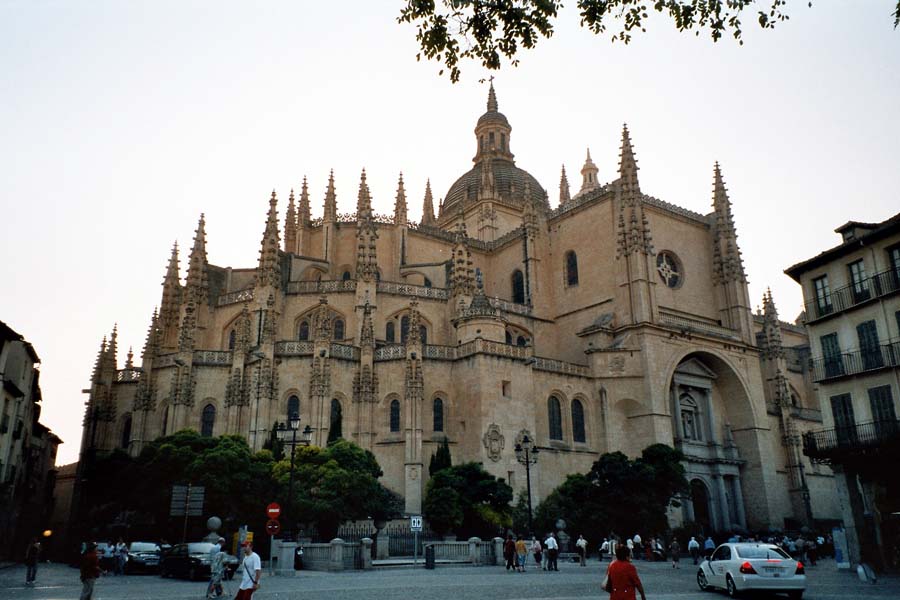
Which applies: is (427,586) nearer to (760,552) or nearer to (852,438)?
(760,552)

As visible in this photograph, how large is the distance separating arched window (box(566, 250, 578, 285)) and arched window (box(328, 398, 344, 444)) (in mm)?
18768

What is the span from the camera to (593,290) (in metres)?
47.8

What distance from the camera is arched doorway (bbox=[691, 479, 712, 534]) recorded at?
45.3 meters

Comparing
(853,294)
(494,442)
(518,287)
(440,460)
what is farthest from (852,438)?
(518,287)

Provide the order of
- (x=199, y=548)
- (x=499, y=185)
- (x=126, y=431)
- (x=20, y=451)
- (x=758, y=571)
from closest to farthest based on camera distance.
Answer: (x=758, y=571), (x=199, y=548), (x=20, y=451), (x=126, y=431), (x=499, y=185)

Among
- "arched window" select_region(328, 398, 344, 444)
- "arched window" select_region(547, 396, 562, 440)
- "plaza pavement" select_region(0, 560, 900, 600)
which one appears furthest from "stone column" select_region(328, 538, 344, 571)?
"arched window" select_region(547, 396, 562, 440)

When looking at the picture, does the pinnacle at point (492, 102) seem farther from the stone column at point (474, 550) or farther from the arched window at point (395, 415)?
the stone column at point (474, 550)

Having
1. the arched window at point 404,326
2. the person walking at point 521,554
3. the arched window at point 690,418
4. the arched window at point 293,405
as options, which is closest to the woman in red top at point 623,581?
the person walking at point 521,554

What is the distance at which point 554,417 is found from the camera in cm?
4272

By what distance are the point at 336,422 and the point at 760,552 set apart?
24429 mm

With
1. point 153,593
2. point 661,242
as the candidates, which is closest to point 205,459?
point 153,593

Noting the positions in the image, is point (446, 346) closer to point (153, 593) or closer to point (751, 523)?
point (751, 523)

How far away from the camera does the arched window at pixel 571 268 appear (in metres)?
49.8

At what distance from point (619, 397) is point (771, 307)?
19.4 m
